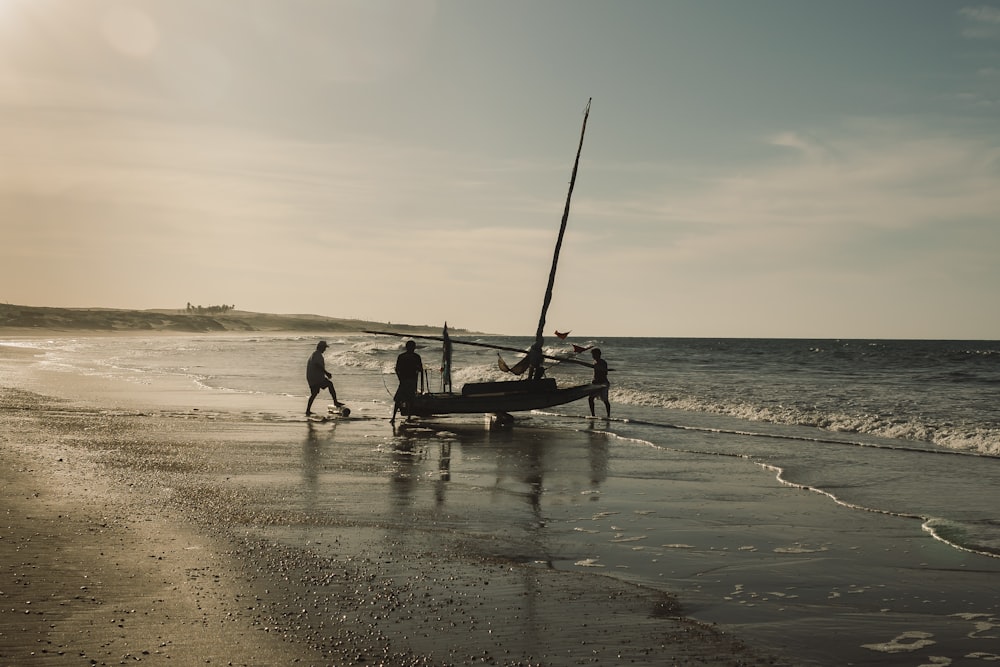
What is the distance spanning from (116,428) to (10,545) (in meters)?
10.2

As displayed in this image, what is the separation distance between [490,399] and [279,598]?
48.0 feet

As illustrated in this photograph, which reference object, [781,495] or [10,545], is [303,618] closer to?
[10,545]

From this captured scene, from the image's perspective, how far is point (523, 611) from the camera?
5895 mm

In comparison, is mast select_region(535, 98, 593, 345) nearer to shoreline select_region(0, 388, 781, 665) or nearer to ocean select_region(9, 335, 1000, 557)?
ocean select_region(9, 335, 1000, 557)

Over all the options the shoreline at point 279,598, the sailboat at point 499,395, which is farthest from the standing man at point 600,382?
the shoreline at point 279,598

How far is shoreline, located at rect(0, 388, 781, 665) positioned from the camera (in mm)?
5023

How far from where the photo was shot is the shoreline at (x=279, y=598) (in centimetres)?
502

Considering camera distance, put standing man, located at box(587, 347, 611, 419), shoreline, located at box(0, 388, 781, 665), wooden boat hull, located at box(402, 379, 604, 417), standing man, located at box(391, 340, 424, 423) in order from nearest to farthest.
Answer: shoreline, located at box(0, 388, 781, 665) → standing man, located at box(391, 340, 424, 423) → wooden boat hull, located at box(402, 379, 604, 417) → standing man, located at box(587, 347, 611, 419)

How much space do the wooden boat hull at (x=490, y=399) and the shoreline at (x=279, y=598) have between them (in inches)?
421

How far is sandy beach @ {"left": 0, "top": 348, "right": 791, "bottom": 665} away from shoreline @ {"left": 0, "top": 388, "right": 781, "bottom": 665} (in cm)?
2

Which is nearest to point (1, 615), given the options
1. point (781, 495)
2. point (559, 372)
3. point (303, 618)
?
point (303, 618)

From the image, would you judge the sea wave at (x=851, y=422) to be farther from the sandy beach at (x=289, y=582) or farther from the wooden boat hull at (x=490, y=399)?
the sandy beach at (x=289, y=582)

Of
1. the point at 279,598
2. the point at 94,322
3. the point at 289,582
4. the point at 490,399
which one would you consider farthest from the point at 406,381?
the point at 94,322

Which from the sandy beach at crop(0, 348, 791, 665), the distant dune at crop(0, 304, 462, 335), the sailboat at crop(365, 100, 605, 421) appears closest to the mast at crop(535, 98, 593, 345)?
the sailboat at crop(365, 100, 605, 421)
